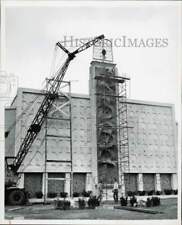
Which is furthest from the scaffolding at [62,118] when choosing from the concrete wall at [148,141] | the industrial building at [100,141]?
the concrete wall at [148,141]

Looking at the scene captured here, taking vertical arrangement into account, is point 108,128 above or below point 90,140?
above

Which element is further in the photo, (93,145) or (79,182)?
(93,145)

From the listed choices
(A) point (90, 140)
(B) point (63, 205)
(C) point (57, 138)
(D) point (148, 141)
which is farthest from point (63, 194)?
(D) point (148, 141)

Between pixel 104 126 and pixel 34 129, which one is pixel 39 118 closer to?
pixel 34 129

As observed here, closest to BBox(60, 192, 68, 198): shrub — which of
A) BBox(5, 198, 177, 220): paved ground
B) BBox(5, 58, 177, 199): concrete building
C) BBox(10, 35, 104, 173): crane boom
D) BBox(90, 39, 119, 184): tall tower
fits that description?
BBox(5, 58, 177, 199): concrete building

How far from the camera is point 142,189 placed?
13898 mm

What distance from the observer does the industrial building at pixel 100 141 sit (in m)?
12.8

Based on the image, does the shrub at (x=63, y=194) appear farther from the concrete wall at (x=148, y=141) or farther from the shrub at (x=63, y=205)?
the concrete wall at (x=148, y=141)

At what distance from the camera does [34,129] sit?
40.9 ft

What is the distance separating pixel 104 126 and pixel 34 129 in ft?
10.0

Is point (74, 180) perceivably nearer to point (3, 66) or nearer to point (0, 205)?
point (0, 205)

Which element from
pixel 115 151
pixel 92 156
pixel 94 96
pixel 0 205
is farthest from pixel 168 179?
pixel 0 205

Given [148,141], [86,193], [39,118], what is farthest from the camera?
[148,141]

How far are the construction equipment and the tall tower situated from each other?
6.49 feet
